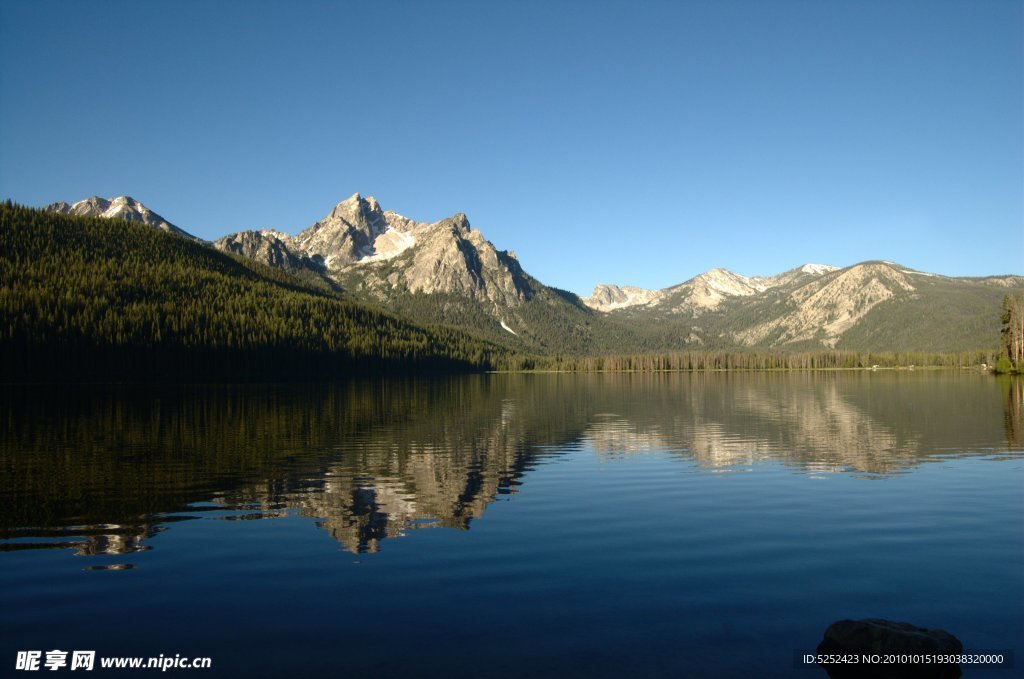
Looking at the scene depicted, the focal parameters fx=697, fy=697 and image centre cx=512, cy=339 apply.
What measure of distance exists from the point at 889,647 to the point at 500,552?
14.7m

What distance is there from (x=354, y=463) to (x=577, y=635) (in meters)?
36.0

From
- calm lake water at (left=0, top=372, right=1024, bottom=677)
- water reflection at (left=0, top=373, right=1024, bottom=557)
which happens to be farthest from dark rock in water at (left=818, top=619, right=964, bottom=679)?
water reflection at (left=0, top=373, right=1024, bottom=557)

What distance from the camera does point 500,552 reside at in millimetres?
27938

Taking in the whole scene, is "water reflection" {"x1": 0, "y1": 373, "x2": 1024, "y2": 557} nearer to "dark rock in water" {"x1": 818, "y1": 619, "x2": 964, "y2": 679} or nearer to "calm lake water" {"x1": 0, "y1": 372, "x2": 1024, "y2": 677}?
"calm lake water" {"x1": 0, "y1": 372, "x2": 1024, "y2": 677}

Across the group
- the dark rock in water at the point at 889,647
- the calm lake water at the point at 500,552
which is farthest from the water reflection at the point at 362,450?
the dark rock in water at the point at 889,647

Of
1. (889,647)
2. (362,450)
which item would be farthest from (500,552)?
(362,450)

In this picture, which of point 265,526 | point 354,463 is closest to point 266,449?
point 354,463

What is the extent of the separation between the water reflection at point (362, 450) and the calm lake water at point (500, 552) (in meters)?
0.38

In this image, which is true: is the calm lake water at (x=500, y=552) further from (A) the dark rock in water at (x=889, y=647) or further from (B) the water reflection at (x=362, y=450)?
(A) the dark rock in water at (x=889, y=647)

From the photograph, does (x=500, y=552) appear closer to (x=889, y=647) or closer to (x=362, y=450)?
(x=889, y=647)

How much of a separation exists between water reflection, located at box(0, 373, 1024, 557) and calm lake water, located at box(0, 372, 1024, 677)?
1.24 ft

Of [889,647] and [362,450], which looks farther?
[362,450]

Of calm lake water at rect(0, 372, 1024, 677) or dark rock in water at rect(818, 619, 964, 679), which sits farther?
calm lake water at rect(0, 372, 1024, 677)

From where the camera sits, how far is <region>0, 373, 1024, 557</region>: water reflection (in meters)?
35.2
